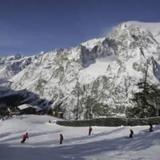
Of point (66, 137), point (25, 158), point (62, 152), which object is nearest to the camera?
point (25, 158)

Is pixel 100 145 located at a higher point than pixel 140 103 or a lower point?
lower

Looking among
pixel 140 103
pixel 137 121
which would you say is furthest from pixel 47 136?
pixel 140 103

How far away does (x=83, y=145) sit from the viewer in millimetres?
58406

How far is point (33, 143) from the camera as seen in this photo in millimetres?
63156

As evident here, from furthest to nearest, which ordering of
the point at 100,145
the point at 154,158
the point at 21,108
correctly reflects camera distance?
the point at 21,108, the point at 100,145, the point at 154,158

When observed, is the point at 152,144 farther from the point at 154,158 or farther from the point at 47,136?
the point at 47,136

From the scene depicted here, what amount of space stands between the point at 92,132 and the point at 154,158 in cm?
2603

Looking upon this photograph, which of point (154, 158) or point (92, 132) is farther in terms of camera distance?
point (92, 132)

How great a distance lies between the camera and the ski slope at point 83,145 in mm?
47812

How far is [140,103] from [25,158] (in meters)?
49.8

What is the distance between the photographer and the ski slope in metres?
47.8

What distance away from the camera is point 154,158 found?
47156 millimetres

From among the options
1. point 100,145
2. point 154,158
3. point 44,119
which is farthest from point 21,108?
Answer: point 154,158

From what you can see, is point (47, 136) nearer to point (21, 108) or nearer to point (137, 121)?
point (137, 121)
